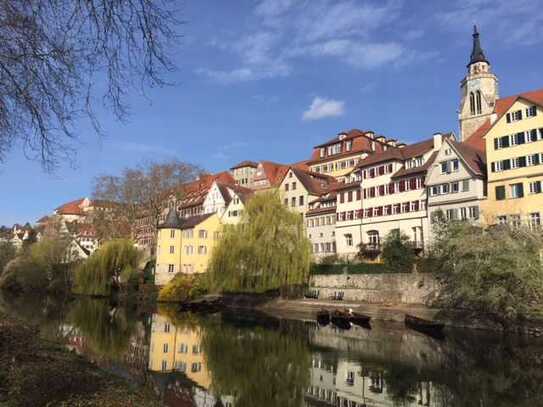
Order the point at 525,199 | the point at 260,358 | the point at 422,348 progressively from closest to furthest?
the point at 260,358 → the point at 422,348 → the point at 525,199

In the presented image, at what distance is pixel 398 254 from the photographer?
1631 inches

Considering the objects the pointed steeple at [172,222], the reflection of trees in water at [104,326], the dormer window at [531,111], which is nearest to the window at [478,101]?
the dormer window at [531,111]

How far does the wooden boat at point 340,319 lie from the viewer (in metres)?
35.6

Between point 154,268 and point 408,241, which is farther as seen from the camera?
point 154,268

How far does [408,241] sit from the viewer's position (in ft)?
143

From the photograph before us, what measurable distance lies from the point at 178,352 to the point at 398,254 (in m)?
22.5

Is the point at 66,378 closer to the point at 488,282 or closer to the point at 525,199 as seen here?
the point at 488,282

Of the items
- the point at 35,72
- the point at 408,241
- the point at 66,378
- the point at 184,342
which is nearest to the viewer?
the point at 35,72

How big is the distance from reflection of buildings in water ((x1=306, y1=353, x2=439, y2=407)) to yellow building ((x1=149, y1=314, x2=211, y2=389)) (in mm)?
4255

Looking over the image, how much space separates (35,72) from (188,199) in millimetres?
77236

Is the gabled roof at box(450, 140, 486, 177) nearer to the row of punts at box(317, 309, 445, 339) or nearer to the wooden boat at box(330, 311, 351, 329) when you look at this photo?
the row of punts at box(317, 309, 445, 339)

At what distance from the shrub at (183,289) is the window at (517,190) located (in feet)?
Answer: 101

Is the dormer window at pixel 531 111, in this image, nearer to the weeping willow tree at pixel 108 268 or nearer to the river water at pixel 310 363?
the river water at pixel 310 363

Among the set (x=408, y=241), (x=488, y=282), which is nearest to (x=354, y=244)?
(x=408, y=241)
